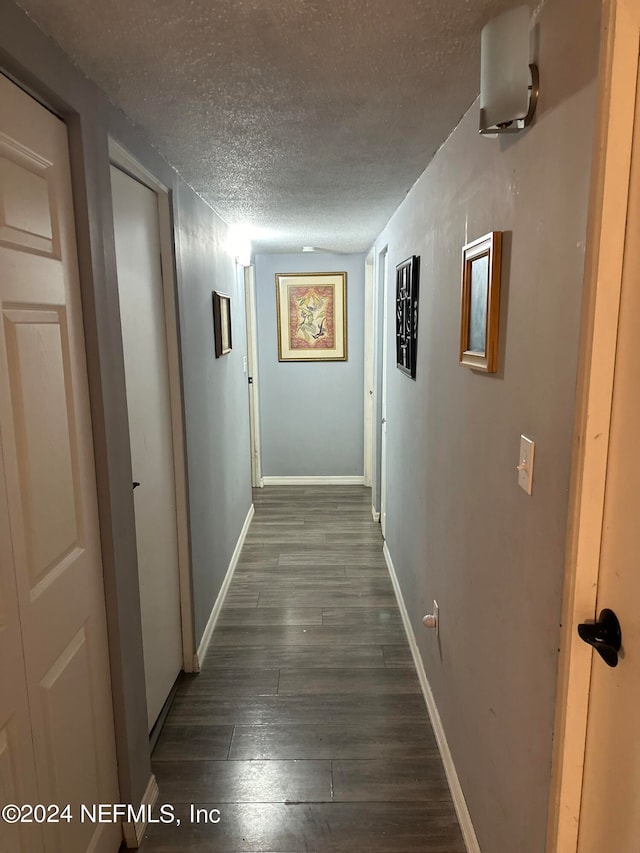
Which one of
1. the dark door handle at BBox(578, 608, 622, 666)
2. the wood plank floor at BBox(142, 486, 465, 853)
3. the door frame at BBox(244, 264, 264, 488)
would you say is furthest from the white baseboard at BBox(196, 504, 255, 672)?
the dark door handle at BBox(578, 608, 622, 666)

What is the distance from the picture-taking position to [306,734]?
2086 millimetres

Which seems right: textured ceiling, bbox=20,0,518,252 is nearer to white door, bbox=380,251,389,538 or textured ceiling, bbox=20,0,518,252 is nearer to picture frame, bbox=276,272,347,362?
white door, bbox=380,251,389,538

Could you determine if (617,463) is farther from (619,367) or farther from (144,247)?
(144,247)

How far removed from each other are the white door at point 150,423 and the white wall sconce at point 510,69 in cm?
117

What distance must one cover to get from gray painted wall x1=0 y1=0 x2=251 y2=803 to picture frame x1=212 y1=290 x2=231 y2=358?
1.17 ft

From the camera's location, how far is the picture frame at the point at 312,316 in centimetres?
503

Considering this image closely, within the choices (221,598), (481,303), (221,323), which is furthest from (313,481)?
(481,303)

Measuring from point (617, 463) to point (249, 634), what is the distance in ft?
7.63

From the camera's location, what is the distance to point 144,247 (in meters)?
1.97

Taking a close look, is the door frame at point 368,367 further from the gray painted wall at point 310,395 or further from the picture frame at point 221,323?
the picture frame at point 221,323

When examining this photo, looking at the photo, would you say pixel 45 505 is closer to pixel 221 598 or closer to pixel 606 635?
pixel 606 635

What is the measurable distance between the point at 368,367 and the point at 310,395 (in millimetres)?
633

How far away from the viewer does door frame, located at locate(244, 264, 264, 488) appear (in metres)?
4.93

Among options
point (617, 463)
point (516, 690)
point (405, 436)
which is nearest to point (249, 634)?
point (405, 436)
